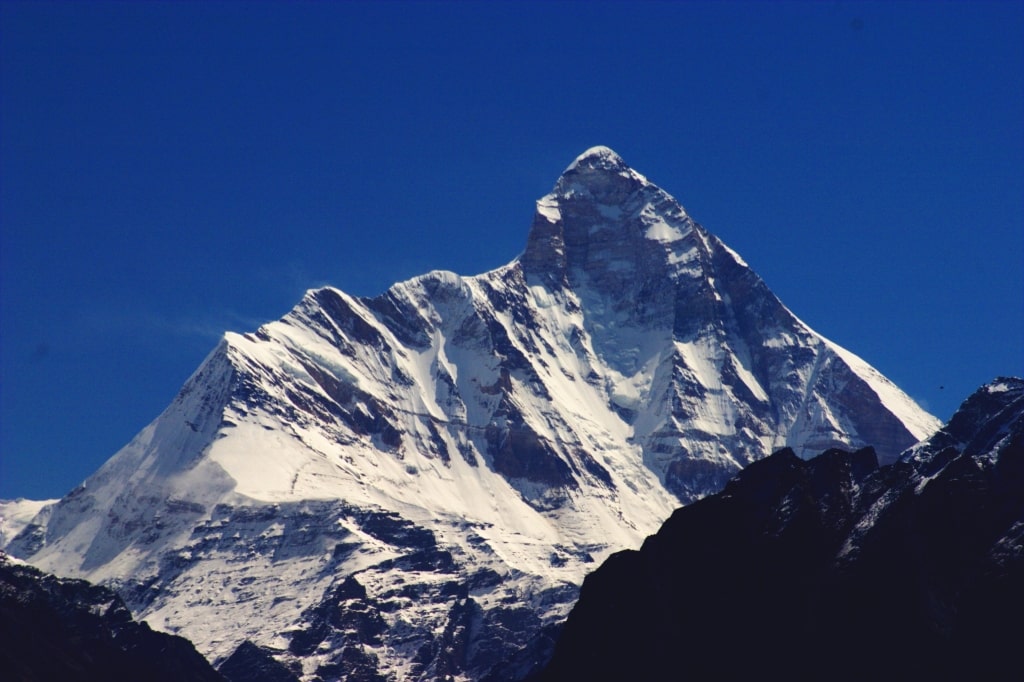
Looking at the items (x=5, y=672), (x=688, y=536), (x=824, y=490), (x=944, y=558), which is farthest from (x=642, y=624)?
(x=5, y=672)

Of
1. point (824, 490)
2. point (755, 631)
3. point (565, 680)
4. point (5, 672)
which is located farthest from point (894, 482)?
point (5, 672)

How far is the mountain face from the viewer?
110 metres

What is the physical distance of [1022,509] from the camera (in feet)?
370

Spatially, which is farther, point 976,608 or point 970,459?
point 970,459

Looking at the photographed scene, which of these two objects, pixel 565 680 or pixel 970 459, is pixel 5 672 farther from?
pixel 970 459

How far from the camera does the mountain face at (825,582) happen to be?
109500 millimetres

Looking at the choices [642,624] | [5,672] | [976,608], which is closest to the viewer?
[976,608]

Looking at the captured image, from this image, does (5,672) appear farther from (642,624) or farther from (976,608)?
(976,608)

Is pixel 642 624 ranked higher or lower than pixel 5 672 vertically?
lower

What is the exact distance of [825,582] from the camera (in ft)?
386

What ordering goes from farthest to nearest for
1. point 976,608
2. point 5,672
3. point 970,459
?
point 5,672 < point 970,459 < point 976,608

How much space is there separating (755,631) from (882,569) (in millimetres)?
9187

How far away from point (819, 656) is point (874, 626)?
12.5 feet

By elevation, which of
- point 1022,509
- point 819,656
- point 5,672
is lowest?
point 819,656
